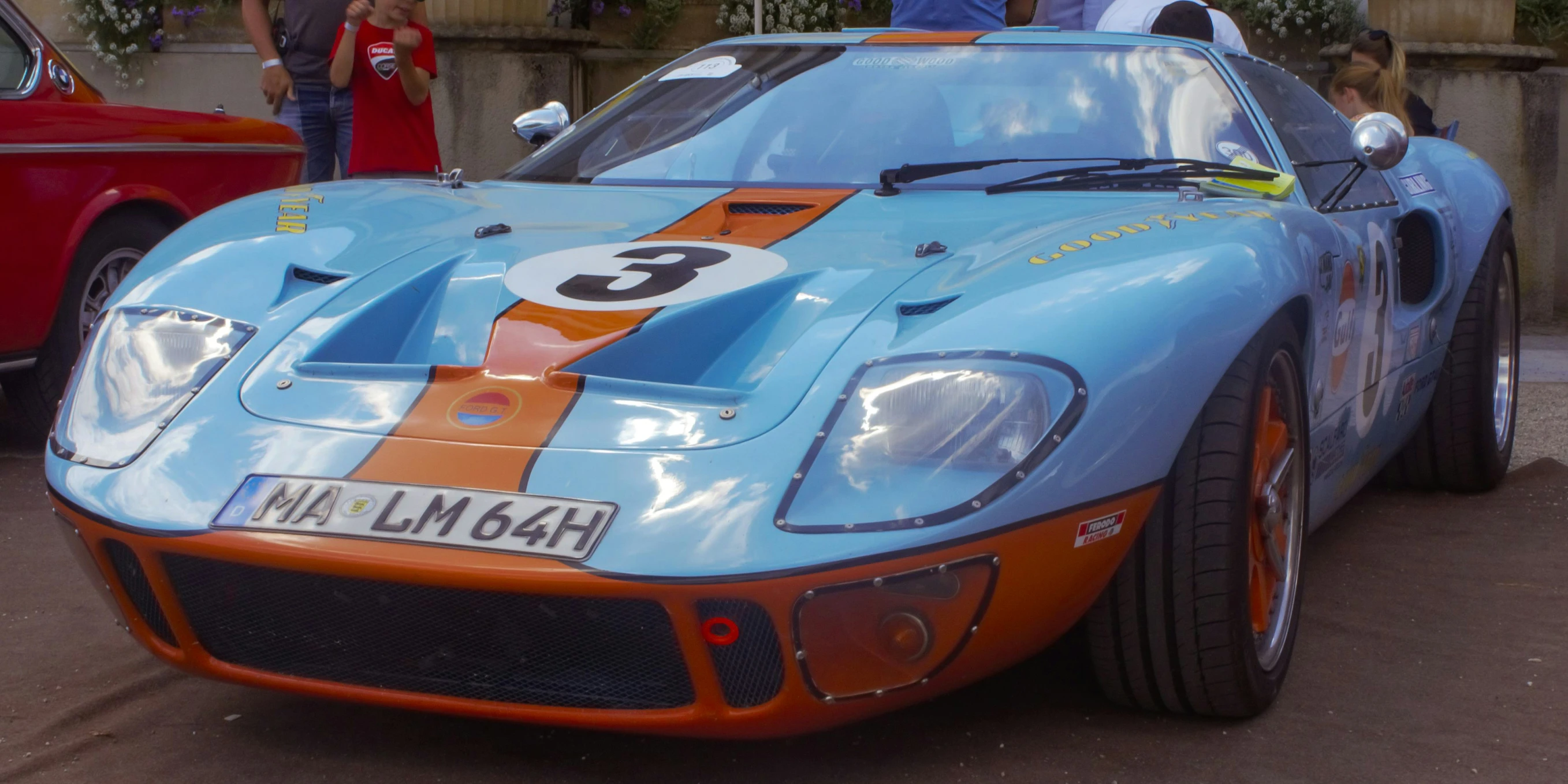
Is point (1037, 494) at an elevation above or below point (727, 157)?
below

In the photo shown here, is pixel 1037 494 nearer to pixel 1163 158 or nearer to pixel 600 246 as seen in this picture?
pixel 600 246

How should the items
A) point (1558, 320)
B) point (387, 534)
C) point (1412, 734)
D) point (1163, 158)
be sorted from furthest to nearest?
point (1558, 320) → point (1163, 158) → point (1412, 734) → point (387, 534)

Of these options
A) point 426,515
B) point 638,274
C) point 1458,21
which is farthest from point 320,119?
point 1458,21

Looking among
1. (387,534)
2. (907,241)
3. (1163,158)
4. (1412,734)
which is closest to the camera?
(387,534)

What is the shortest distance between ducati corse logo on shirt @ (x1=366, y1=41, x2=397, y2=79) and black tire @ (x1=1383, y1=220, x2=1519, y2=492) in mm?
3492

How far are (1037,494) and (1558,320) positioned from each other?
7.03m

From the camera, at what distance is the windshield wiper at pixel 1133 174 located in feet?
9.02

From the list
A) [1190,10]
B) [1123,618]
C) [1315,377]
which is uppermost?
[1190,10]

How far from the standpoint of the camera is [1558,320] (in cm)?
787

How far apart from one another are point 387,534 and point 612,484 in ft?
0.88

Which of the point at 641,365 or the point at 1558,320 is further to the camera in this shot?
the point at 1558,320

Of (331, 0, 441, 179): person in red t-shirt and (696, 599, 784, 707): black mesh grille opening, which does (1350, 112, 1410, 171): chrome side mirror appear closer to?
(696, 599, 784, 707): black mesh grille opening

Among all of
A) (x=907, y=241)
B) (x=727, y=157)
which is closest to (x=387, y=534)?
(x=907, y=241)

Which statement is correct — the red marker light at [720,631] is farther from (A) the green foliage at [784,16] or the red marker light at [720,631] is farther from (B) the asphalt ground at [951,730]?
(A) the green foliage at [784,16]
